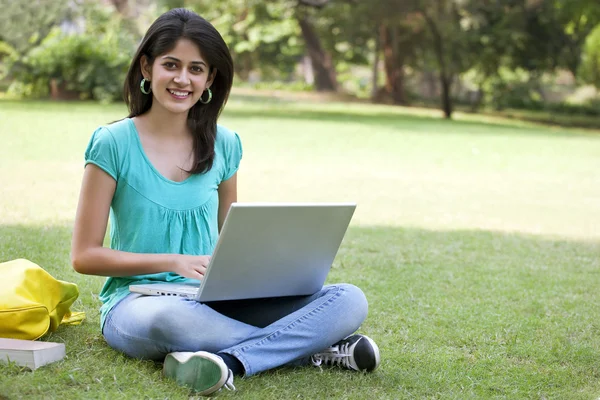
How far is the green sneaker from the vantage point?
9.27 feet

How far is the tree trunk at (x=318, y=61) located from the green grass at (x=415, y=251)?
14.9 metres

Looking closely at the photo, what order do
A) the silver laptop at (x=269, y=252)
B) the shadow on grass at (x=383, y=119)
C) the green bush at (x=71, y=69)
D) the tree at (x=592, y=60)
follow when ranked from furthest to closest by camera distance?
the tree at (x=592, y=60), the green bush at (x=71, y=69), the shadow on grass at (x=383, y=119), the silver laptop at (x=269, y=252)

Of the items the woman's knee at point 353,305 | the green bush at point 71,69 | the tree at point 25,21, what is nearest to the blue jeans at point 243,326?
the woman's knee at point 353,305

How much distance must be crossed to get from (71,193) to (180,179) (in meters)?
4.89

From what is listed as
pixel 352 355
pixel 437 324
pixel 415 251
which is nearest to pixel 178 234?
pixel 352 355

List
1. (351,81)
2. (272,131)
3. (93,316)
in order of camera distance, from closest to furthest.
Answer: (93,316) → (272,131) → (351,81)

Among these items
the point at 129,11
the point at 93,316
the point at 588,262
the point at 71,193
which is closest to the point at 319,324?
the point at 93,316

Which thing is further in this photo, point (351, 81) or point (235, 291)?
point (351, 81)

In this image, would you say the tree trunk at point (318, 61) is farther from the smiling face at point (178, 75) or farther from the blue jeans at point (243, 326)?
the blue jeans at point (243, 326)

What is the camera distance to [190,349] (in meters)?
3.01

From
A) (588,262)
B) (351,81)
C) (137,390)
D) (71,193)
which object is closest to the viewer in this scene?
(137,390)

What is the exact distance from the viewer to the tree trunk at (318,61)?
98.5ft

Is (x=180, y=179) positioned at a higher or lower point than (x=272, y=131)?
higher

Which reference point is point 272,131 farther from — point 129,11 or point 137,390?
point 129,11
